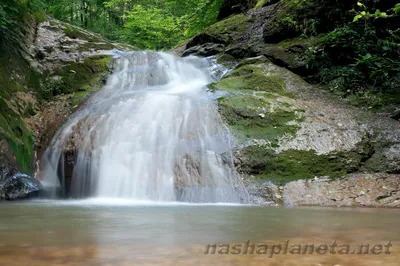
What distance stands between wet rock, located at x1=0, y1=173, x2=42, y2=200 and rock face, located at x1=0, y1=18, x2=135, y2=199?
0.03 m

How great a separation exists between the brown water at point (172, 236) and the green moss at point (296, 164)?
5.94ft

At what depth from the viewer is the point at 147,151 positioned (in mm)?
Answer: 6129

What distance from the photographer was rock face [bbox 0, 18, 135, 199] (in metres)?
6.71

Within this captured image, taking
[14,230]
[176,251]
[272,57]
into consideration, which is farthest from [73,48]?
[176,251]

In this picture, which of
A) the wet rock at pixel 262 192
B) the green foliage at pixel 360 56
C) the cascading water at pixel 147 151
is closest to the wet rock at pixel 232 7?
the green foliage at pixel 360 56

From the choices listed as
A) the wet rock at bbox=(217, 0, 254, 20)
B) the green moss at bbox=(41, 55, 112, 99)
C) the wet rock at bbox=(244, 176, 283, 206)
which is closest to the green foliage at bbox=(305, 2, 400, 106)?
the wet rock at bbox=(244, 176, 283, 206)

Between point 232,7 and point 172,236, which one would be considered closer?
point 172,236

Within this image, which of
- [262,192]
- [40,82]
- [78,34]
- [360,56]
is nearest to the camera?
[262,192]

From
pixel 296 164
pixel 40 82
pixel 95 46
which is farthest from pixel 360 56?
pixel 40 82

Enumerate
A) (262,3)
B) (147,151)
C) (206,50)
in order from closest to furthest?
(147,151)
(206,50)
(262,3)

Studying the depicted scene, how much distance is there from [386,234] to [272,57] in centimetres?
686

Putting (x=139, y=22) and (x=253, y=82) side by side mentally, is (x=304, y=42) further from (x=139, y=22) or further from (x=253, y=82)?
(x=139, y=22)

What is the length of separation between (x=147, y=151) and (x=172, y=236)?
369 cm

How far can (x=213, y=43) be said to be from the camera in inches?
429
